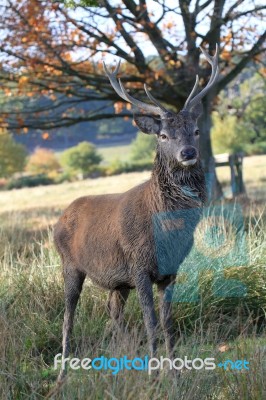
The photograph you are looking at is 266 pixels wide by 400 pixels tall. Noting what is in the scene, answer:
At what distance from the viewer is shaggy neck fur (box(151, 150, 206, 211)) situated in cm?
454

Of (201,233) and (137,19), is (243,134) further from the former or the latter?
(201,233)

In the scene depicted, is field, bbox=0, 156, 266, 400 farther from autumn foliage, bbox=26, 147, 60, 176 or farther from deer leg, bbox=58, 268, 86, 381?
autumn foliage, bbox=26, 147, 60, 176

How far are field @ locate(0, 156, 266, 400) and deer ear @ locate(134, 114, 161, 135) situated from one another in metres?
1.41

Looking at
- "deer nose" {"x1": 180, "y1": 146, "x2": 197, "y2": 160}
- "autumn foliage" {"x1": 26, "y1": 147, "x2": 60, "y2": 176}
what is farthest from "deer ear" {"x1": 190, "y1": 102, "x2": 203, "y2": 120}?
"autumn foliage" {"x1": 26, "y1": 147, "x2": 60, "y2": 176}

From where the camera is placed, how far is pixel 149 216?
→ 15.0 ft

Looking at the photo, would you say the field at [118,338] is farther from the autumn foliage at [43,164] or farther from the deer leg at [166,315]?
the autumn foliage at [43,164]

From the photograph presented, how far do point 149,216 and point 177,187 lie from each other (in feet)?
0.93

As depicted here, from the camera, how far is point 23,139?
110 m

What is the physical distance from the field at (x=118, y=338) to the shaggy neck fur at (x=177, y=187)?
0.86 metres

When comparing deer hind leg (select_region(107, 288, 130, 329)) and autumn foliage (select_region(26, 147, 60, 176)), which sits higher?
deer hind leg (select_region(107, 288, 130, 329))

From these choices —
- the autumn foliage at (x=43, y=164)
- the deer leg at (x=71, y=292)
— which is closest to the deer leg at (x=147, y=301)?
the deer leg at (x=71, y=292)

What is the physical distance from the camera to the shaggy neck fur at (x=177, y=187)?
454 cm

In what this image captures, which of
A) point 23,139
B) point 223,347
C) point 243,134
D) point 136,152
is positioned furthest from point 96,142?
point 223,347

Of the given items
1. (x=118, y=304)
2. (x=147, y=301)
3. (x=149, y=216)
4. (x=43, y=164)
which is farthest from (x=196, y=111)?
(x=43, y=164)
